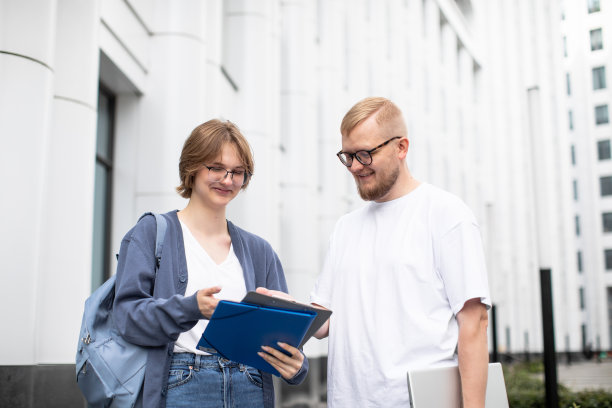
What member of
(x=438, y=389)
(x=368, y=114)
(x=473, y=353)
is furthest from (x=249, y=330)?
(x=368, y=114)

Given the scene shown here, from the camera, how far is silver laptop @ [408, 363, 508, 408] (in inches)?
117

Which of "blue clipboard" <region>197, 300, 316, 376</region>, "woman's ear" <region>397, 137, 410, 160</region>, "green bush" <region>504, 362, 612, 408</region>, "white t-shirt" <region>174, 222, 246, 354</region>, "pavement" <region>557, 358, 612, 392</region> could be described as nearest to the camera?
"blue clipboard" <region>197, 300, 316, 376</region>

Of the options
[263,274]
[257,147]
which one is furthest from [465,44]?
[263,274]

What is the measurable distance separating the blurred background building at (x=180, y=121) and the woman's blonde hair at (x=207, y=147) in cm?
240

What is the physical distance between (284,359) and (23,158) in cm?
314

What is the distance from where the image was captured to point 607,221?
6894cm

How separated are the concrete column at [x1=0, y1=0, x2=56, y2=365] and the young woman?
2.27 meters

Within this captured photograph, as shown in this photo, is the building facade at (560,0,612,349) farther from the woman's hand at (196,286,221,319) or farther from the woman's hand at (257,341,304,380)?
the woman's hand at (196,286,221,319)

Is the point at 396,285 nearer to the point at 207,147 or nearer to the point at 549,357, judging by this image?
the point at 207,147

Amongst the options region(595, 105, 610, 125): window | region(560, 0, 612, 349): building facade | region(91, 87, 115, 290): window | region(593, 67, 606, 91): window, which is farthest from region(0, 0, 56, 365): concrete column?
region(595, 105, 610, 125): window

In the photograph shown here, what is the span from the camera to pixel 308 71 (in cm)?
1703

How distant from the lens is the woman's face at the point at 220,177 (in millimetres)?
3379

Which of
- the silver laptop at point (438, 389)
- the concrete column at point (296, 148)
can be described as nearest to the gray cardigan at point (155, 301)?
the silver laptop at point (438, 389)

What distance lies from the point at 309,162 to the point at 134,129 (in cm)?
810
